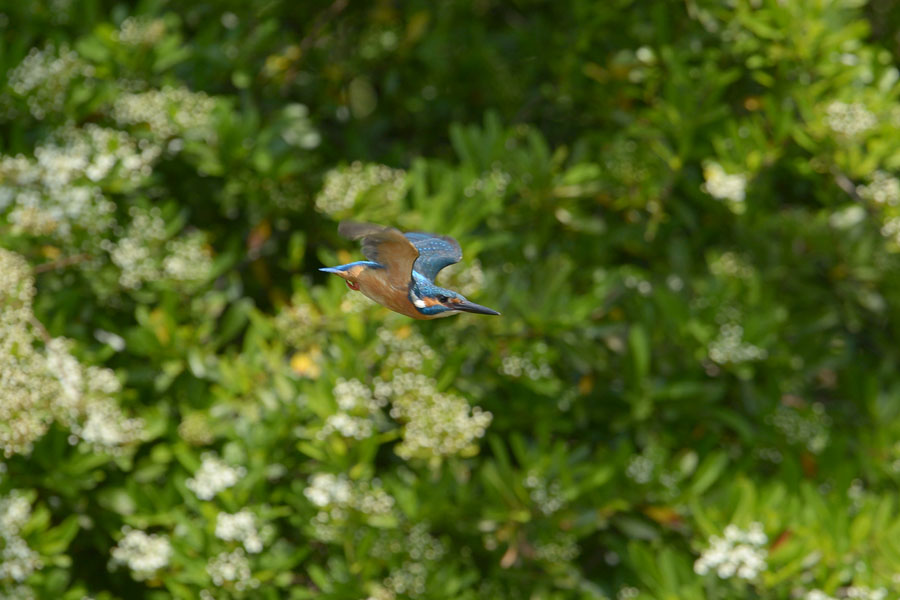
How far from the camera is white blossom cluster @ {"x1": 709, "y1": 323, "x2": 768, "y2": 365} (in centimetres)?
427

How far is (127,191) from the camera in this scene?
415cm

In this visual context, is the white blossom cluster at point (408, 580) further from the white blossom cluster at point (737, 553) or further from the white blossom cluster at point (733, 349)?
the white blossom cluster at point (733, 349)

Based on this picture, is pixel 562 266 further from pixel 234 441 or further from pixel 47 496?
pixel 47 496

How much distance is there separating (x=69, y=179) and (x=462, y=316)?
4.80 feet

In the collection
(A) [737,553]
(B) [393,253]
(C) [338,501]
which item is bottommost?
(A) [737,553]

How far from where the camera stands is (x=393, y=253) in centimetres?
218

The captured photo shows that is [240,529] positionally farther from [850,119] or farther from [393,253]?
[850,119]

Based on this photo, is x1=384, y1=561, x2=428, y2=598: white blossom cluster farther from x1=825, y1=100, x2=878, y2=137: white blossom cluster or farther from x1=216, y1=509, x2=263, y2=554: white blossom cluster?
x1=825, y1=100, x2=878, y2=137: white blossom cluster

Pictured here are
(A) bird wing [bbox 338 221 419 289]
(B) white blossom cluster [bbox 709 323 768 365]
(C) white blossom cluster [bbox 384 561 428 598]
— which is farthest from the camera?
(B) white blossom cluster [bbox 709 323 768 365]

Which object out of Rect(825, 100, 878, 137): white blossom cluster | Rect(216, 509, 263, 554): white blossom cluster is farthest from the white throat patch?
Rect(825, 100, 878, 137): white blossom cluster

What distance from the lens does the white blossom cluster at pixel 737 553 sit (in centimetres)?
390

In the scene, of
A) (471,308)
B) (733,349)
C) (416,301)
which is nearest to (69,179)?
(416,301)

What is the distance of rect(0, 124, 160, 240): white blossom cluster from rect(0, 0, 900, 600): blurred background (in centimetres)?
1

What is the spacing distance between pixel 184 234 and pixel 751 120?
2.32 m
